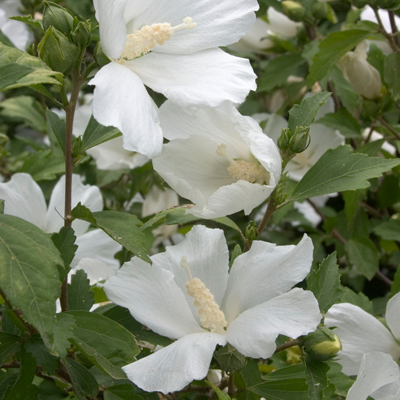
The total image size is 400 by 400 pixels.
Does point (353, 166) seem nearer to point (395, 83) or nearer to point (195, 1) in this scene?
point (195, 1)

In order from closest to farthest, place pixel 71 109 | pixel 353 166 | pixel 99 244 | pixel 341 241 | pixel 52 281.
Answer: pixel 52 281 → pixel 71 109 → pixel 353 166 → pixel 99 244 → pixel 341 241

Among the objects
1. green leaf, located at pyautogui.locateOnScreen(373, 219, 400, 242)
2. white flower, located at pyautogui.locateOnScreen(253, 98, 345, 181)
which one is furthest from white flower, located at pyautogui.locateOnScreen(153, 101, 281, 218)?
white flower, located at pyautogui.locateOnScreen(253, 98, 345, 181)

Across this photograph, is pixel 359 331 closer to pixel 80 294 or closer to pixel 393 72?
pixel 80 294

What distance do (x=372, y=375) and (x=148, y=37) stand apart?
52 cm

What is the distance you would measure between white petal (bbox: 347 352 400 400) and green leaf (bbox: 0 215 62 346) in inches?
16.0

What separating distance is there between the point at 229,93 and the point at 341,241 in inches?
40.5

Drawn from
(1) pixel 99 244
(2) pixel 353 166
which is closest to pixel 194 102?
(2) pixel 353 166

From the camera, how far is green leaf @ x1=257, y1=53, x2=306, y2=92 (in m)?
1.61

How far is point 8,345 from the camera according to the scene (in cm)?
78

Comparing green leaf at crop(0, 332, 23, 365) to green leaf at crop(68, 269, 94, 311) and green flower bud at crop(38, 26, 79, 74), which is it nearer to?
green leaf at crop(68, 269, 94, 311)

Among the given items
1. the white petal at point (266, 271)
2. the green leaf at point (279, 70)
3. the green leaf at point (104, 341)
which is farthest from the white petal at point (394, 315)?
the green leaf at point (279, 70)

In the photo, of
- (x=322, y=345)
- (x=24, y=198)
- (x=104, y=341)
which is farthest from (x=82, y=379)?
(x=24, y=198)

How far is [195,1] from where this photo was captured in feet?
2.40

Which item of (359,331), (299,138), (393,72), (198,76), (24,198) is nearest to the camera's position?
(198,76)
